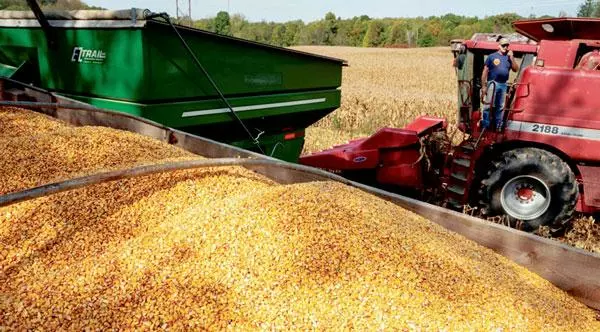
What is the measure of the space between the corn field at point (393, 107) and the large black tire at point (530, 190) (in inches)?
7.5

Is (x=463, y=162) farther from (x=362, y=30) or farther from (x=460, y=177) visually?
(x=362, y=30)

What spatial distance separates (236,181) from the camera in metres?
2.57

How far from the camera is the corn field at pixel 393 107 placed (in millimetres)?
4585

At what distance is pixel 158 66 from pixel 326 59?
7.43 ft

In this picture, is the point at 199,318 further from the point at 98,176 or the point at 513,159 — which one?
the point at 513,159

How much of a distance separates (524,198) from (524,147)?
0.50 m

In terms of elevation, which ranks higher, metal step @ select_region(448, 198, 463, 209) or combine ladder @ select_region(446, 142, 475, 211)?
combine ladder @ select_region(446, 142, 475, 211)

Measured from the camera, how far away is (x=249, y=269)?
187cm

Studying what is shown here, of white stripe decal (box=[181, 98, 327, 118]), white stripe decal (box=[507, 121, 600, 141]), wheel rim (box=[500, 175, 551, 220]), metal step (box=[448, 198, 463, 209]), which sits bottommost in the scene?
metal step (box=[448, 198, 463, 209])

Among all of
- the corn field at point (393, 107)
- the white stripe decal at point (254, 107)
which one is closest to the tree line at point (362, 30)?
the corn field at point (393, 107)

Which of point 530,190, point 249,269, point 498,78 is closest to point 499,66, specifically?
point 498,78

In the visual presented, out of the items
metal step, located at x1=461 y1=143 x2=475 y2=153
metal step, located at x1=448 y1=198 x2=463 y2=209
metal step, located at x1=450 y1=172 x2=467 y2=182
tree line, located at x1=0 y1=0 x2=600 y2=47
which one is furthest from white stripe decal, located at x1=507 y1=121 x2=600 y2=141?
tree line, located at x1=0 y1=0 x2=600 y2=47

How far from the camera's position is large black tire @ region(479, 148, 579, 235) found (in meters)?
4.28

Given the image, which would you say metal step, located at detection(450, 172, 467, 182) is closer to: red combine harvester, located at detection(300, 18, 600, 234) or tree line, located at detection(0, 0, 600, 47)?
red combine harvester, located at detection(300, 18, 600, 234)
